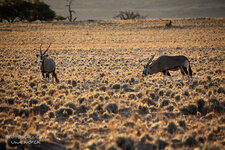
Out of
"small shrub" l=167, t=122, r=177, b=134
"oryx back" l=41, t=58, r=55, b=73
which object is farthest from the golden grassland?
"oryx back" l=41, t=58, r=55, b=73

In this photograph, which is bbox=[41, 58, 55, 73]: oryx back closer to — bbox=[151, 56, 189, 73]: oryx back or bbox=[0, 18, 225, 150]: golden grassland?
bbox=[0, 18, 225, 150]: golden grassland

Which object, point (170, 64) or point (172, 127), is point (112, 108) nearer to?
point (172, 127)

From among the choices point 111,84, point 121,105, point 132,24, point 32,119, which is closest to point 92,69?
point 111,84

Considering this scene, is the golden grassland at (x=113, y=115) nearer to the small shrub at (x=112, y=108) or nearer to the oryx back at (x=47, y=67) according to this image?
the small shrub at (x=112, y=108)

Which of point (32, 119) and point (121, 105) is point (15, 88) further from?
point (121, 105)

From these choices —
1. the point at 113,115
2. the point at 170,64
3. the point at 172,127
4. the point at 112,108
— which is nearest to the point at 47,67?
the point at 112,108

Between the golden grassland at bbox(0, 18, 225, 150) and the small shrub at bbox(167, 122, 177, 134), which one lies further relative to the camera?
the small shrub at bbox(167, 122, 177, 134)

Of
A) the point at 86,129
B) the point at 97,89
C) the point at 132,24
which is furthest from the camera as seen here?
the point at 132,24

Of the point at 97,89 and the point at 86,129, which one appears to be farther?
the point at 97,89

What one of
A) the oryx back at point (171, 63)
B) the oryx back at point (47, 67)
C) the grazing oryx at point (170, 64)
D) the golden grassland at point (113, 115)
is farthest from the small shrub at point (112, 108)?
the oryx back at point (47, 67)

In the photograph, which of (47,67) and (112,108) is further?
(47,67)

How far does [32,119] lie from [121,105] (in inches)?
122

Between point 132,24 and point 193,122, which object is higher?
point 132,24

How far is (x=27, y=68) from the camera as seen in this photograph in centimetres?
1493
